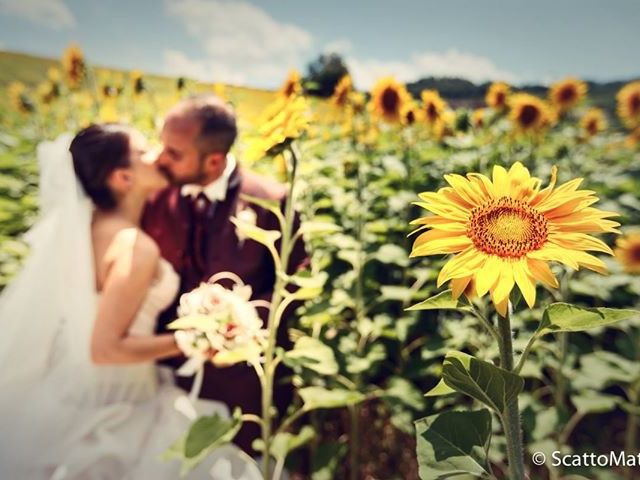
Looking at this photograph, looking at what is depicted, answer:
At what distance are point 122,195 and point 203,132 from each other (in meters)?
0.30

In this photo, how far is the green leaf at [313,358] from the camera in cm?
87

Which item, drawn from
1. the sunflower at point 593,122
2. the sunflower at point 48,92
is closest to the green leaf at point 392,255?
the sunflower at point 593,122

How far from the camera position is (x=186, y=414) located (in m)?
1.31

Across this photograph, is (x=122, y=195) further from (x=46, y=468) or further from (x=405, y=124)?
(x=405, y=124)

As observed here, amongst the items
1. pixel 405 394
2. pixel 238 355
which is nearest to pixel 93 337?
pixel 238 355

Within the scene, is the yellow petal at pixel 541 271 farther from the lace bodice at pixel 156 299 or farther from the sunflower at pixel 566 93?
the sunflower at pixel 566 93

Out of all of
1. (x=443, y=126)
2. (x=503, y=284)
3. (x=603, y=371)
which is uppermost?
(x=443, y=126)

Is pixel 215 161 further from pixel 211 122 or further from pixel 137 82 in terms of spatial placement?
pixel 137 82

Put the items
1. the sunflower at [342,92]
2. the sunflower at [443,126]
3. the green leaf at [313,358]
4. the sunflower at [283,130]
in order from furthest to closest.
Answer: the sunflower at [443,126] → the sunflower at [342,92] → the green leaf at [313,358] → the sunflower at [283,130]

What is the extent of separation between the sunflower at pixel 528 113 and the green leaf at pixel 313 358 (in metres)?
1.45

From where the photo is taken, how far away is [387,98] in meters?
1.93

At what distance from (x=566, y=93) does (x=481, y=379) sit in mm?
2021

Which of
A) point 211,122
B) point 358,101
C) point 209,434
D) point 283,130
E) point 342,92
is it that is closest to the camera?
point 283,130

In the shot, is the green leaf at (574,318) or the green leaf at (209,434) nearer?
the green leaf at (574,318)
